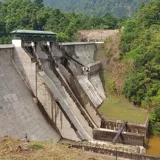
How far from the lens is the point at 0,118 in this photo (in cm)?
1861

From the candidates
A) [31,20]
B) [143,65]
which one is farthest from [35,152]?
[31,20]

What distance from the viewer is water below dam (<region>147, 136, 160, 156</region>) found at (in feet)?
74.7

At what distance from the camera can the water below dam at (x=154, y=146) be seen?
22775 millimetres

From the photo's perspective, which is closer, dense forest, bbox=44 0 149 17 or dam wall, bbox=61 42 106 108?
dam wall, bbox=61 42 106 108

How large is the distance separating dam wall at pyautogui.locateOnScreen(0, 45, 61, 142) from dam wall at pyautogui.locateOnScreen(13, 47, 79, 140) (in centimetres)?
44

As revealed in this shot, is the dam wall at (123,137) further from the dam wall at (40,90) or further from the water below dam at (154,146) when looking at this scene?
the dam wall at (40,90)

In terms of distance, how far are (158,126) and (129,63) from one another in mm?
12603

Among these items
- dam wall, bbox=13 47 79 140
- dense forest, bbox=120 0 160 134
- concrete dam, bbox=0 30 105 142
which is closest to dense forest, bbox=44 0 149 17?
dense forest, bbox=120 0 160 134

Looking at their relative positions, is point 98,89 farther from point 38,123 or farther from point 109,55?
point 38,123

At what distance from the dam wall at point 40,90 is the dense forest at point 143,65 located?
9318 millimetres

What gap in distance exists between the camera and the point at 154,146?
78.9 feet

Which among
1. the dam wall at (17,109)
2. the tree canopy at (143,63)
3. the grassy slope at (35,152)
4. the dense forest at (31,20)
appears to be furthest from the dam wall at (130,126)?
the dense forest at (31,20)

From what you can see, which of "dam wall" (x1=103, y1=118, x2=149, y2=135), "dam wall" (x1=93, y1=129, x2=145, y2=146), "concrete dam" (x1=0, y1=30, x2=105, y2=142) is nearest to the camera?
"concrete dam" (x1=0, y1=30, x2=105, y2=142)

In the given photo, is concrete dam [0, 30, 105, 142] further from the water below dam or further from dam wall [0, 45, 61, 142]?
the water below dam
